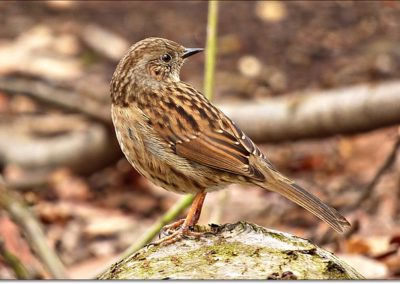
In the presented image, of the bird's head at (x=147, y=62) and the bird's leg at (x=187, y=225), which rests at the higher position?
the bird's head at (x=147, y=62)

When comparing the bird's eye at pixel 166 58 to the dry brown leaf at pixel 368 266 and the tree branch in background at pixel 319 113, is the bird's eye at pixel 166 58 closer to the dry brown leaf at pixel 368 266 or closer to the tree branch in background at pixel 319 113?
the dry brown leaf at pixel 368 266

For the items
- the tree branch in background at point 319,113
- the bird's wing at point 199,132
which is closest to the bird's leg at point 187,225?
the bird's wing at point 199,132

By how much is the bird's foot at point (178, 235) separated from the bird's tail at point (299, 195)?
0.61m

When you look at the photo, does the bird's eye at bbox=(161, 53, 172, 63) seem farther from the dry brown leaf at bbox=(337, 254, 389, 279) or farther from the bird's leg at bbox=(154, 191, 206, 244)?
the dry brown leaf at bbox=(337, 254, 389, 279)

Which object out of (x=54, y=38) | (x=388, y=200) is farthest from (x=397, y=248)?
(x=54, y=38)

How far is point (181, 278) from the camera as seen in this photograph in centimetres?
367

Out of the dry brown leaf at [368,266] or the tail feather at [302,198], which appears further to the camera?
the dry brown leaf at [368,266]

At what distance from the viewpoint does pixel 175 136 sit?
480cm

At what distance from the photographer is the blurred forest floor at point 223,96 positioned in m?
7.93

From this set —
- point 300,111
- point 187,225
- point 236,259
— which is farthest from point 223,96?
point 236,259

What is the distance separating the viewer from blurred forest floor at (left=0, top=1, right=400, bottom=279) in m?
Result: 7.93

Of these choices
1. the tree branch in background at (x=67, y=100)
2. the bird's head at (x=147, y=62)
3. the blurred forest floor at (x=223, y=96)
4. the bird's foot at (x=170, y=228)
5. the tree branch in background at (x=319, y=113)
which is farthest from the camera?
the tree branch in background at (x=67, y=100)

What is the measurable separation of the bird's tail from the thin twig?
7.21ft

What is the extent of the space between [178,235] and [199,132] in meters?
0.83
